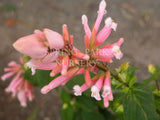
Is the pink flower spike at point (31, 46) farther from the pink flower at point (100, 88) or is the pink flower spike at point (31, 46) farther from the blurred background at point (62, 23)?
the blurred background at point (62, 23)

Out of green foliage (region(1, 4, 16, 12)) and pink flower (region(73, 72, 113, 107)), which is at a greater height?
green foliage (region(1, 4, 16, 12))

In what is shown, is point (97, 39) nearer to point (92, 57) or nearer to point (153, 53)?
point (92, 57)

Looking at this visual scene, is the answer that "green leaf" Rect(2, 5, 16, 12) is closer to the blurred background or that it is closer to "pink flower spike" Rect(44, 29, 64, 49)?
the blurred background

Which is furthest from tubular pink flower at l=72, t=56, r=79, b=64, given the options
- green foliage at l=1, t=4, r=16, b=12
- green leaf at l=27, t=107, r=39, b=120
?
green foliage at l=1, t=4, r=16, b=12

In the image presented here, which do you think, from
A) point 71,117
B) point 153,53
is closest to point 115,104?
point 71,117

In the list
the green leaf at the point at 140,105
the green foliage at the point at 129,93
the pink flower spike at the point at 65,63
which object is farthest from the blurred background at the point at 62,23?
the pink flower spike at the point at 65,63

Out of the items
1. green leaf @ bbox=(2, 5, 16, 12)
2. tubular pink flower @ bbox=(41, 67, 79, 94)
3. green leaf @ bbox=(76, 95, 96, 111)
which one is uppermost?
green leaf @ bbox=(2, 5, 16, 12)

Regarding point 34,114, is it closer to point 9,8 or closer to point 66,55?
point 9,8

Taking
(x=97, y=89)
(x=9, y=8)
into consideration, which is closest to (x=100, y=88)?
(x=97, y=89)
